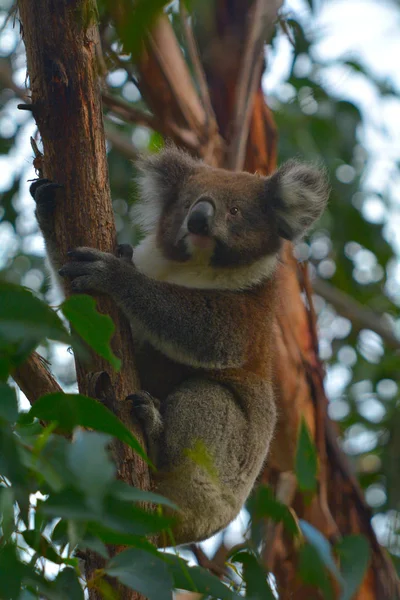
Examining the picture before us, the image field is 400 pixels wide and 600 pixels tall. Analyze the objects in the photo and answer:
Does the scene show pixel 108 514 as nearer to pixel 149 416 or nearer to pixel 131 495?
pixel 131 495

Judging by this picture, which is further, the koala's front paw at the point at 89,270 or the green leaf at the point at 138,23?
the koala's front paw at the point at 89,270

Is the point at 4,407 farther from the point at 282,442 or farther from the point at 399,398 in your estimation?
the point at 399,398

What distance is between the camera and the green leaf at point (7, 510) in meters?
1.22

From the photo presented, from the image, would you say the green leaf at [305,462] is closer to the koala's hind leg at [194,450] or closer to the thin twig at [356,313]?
the koala's hind leg at [194,450]

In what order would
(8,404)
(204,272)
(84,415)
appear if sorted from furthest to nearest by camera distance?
(204,272) → (84,415) → (8,404)

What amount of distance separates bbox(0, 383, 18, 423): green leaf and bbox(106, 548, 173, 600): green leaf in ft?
1.14

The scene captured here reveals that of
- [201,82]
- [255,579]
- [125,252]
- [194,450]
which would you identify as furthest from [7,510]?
[201,82]

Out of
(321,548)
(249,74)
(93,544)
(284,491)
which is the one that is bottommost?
(284,491)

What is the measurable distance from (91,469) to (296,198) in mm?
2397

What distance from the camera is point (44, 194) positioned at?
7.55ft

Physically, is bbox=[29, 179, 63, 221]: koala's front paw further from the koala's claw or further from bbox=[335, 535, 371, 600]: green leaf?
bbox=[335, 535, 371, 600]: green leaf

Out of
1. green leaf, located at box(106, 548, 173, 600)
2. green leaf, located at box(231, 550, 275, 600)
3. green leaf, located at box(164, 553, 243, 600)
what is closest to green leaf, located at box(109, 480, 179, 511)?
green leaf, located at box(106, 548, 173, 600)

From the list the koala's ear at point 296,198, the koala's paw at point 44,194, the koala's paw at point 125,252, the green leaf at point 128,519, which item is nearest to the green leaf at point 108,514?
the green leaf at point 128,519

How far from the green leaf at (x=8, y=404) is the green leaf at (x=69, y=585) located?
14.3 inches
